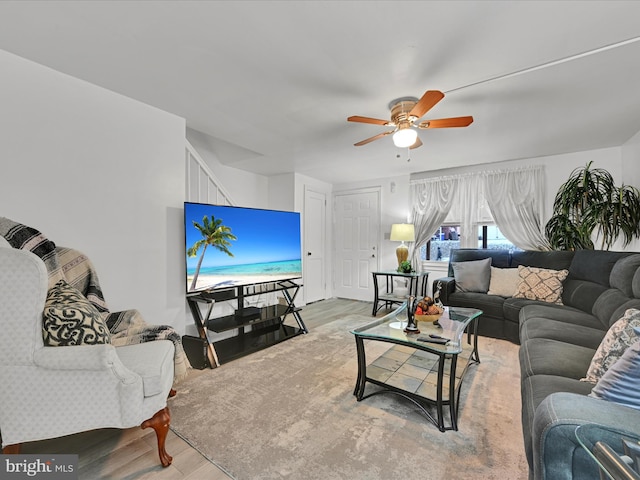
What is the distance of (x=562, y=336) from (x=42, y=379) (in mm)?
3056

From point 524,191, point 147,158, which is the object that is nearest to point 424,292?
point 524,191

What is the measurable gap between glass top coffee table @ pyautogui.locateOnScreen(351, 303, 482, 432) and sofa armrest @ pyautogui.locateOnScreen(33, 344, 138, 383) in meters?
1.45

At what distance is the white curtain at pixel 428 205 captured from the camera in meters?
4.61

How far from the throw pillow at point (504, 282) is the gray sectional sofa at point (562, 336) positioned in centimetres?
12

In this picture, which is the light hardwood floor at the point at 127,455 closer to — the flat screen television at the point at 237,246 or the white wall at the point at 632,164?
the flat screen television at the point at 237,246

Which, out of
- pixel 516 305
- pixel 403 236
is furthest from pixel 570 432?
pixel 403 236

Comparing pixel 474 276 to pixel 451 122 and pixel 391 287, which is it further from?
pixel 451 122

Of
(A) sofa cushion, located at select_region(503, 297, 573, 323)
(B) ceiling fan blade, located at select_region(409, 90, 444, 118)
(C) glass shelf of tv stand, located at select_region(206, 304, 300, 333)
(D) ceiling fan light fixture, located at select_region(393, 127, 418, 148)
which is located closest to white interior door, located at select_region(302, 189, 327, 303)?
(C) glass shelf of tv stand, located at select_region(206, 304, 300, 333)

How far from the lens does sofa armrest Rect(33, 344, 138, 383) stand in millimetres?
1267

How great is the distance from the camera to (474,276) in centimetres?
370

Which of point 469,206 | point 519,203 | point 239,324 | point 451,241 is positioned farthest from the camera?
point 451,241

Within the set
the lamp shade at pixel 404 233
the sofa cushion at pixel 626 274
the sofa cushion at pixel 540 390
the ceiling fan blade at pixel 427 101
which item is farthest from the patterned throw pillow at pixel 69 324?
the lamp shade at pixel 404 233

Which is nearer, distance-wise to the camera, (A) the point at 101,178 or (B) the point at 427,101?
(B) the point at 427,101

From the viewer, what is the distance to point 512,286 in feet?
11.3
